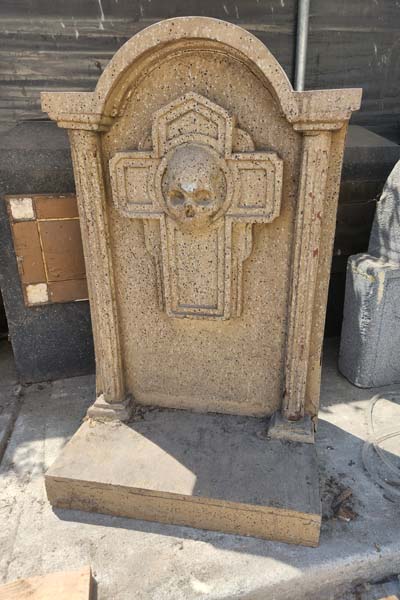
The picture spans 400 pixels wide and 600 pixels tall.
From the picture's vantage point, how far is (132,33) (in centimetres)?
392

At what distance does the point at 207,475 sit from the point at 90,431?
0.93 m

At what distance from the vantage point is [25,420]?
Result: 3.65 metres

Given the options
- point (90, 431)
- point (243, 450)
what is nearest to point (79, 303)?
point (90, 431)

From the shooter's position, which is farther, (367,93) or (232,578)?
(367,93)

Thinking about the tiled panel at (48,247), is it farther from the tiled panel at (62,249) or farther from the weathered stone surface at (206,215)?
the weathered stone surface at (206,215)

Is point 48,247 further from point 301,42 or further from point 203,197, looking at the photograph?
point 301,42

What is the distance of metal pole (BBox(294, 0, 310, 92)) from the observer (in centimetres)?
411

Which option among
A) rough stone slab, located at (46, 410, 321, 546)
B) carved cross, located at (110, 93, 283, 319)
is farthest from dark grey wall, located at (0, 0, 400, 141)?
rough stone slab, located at (46, 410, 321, 546)

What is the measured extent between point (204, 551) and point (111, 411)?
1.15m

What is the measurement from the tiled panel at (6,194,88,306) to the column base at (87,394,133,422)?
1235 mm

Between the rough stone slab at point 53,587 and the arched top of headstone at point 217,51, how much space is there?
2.57 meters

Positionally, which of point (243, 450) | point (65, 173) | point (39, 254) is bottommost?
point (243, 450)

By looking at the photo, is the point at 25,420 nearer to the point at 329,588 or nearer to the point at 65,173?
the point at 65,173

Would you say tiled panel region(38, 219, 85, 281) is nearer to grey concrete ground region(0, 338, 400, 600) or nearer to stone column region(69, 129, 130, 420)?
stone column region(69, 129, 130, 420)
